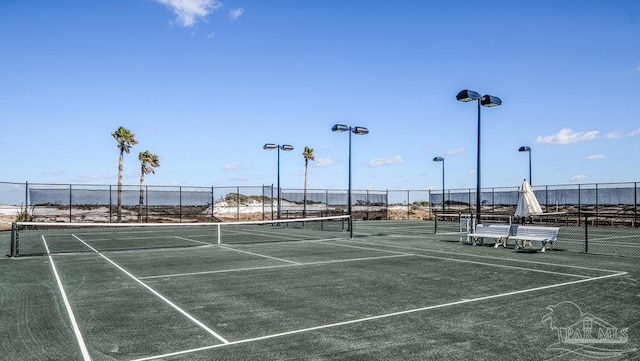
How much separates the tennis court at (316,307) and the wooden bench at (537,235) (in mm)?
1498

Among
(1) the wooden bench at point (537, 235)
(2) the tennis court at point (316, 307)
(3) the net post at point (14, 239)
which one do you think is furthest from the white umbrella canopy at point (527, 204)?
(3) the net post at point (14, 239)

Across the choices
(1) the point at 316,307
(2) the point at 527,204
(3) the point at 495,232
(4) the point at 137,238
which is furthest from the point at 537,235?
(4) the point at 137,238

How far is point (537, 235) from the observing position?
16609 millimetres

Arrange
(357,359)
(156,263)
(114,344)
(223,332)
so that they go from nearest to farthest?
(357,359) → (114,344) → (223,332) → (156,263)

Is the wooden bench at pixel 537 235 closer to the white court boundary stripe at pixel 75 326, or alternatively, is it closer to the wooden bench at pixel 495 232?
the wooden bench at pixel 495 232

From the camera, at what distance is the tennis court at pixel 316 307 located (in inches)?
230

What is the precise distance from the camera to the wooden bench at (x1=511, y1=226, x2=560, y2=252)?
52.7 feet

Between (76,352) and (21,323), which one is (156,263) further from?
(76,352)

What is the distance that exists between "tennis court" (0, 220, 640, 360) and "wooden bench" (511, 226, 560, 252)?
4.91 ft

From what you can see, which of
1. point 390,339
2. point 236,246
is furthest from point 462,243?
point 390,339

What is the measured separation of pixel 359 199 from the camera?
5494 centimetres

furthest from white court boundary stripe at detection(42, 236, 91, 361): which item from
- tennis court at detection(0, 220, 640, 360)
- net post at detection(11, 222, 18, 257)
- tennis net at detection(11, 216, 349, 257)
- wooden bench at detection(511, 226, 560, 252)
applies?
wooden bench at detection(511, 226, 560, 252)

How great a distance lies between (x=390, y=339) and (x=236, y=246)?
44.4ft

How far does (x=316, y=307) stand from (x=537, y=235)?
11.4 m
